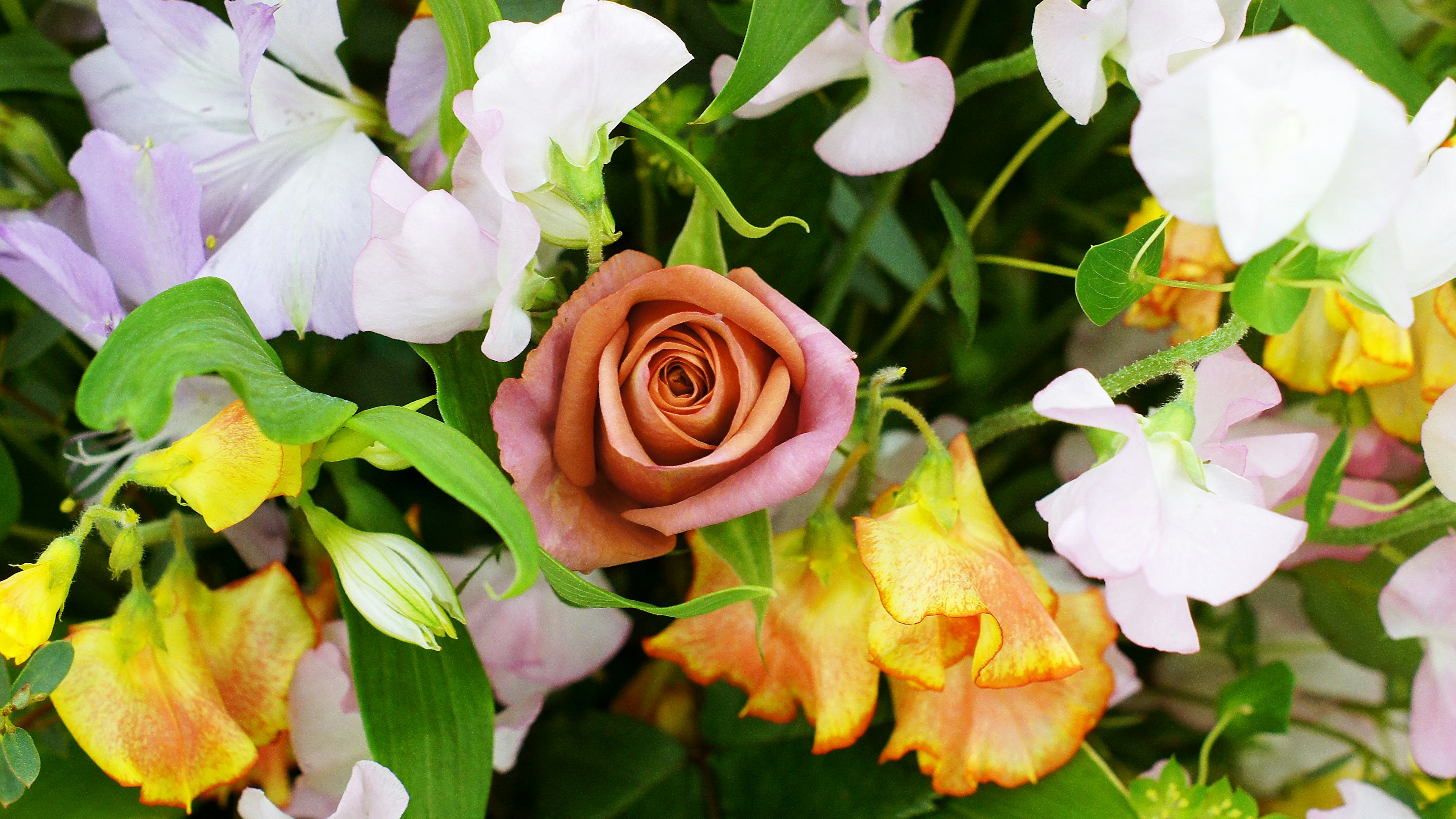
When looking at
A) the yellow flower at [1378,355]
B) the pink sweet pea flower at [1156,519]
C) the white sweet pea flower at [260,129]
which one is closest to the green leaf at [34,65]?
the white sweet pea flower at [260,129]

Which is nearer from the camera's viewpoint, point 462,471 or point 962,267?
point 462,471

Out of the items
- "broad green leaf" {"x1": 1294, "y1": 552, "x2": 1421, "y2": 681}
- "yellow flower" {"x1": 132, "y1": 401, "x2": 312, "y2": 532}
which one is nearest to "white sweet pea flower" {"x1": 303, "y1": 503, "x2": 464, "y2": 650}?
"yellow flower" {"x1": 132, "y1": 401, "x2": 312, "y2": 532}

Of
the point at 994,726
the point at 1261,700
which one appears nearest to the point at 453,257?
the point at 994,726

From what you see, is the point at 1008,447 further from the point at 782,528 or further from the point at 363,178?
the point at 363,178

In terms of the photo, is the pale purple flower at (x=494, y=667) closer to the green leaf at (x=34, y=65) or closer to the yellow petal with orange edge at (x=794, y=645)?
the yellow petal with orange edge at (x=794, y=645)

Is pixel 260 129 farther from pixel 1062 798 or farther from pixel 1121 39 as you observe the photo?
pixel 1062 798

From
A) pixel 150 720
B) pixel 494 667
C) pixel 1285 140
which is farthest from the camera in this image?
pixel 494 667

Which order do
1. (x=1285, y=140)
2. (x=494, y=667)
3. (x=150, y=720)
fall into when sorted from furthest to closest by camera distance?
(x=494, y=667)
(x=150, y=720)
(x=1285, y=140)
